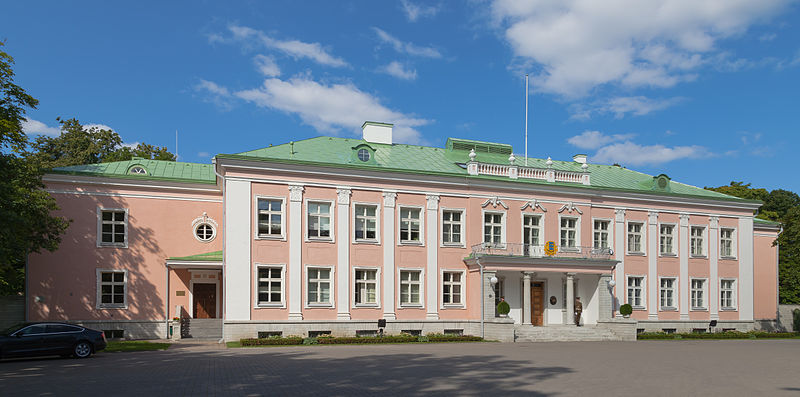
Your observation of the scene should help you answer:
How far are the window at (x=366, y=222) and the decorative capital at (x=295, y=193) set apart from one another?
2.95m

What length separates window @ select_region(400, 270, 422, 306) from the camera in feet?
106

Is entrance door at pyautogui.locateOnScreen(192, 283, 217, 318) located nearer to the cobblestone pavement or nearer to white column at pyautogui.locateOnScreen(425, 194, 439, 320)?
the cobblestone pavement

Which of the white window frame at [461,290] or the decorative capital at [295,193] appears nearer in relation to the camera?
the decorative capital at [295,193]

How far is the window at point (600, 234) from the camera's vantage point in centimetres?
3684

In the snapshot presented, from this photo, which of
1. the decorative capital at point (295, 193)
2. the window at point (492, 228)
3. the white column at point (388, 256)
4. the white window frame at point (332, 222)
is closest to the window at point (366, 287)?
the white column at point (388, 256)

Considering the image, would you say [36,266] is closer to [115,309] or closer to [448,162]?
[115,309]

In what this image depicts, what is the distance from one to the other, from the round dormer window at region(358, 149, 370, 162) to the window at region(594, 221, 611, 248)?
46.1ft

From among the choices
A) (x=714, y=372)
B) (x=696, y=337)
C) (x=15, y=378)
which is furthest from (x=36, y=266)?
(x=696, y=337)

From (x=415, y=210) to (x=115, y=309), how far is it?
15382 millimetres

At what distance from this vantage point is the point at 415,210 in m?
33.1

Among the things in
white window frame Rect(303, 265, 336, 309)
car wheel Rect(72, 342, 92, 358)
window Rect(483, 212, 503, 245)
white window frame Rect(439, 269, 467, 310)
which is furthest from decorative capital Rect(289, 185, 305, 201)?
car wheel Rect(72, 342, 92, 358)

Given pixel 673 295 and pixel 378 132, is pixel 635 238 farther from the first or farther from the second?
pixel 378 132

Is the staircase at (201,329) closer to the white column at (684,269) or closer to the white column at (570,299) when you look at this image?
the white column at (570,299)

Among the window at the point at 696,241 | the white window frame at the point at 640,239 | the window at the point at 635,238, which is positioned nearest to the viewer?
the white window frame at the point at 640,239
